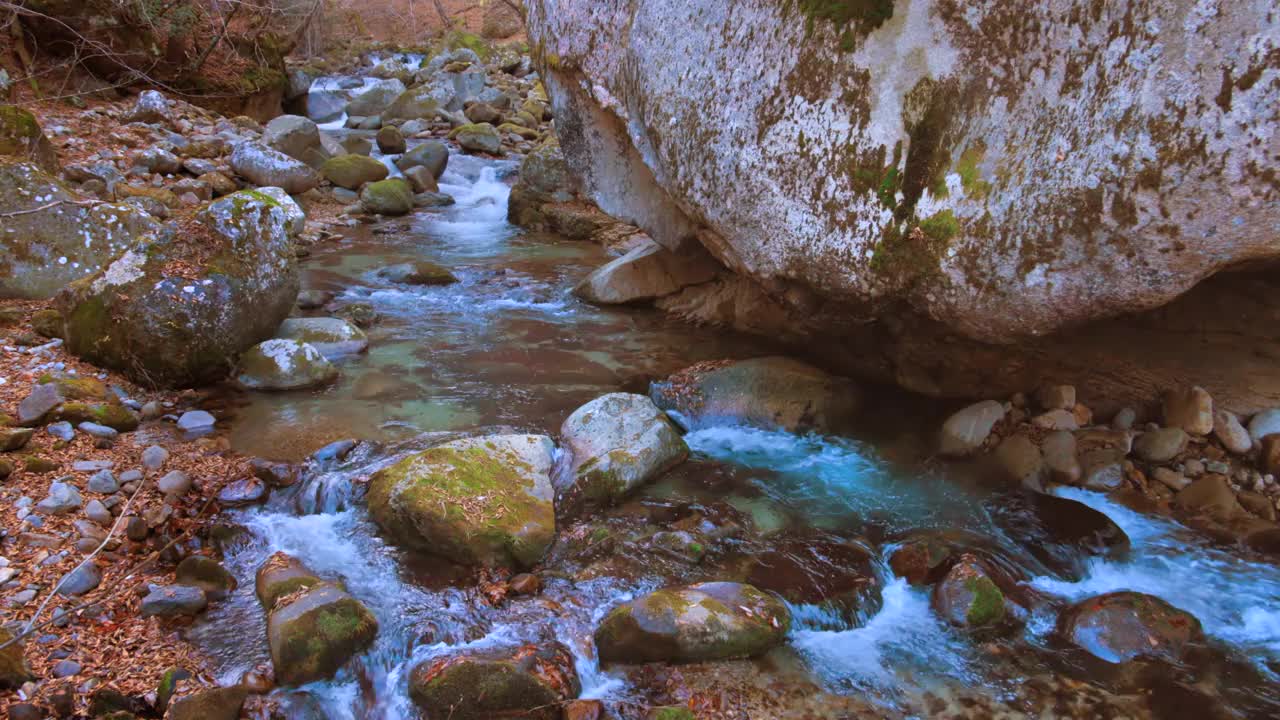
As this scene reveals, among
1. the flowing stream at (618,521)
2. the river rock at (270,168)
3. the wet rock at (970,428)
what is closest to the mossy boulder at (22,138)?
the river rock at (270,168)

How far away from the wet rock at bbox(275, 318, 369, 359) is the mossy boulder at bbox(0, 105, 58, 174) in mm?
3232

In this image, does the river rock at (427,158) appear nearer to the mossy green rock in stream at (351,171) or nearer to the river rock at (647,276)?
the mossy green rock in stream at (351,171)

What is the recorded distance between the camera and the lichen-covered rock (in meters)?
3.60

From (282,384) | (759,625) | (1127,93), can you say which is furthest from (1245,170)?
(282,384)

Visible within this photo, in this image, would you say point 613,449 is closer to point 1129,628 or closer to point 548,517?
point 548,517

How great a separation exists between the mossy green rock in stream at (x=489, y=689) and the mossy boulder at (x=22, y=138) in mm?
7480

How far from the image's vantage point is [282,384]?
6.39m

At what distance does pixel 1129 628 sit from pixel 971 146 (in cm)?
280

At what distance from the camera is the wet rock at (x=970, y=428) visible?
5.70m

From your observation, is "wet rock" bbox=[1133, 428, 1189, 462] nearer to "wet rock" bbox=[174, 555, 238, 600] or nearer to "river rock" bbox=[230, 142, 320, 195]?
"wet rock" bbox=[174, 555, 238, 600]

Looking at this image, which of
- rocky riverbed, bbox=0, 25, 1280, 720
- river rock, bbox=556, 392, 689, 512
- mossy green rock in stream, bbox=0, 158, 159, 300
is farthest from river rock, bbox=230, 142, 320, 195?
river rock, bbox=556, 392, 689, 512

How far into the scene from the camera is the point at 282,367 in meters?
6.43

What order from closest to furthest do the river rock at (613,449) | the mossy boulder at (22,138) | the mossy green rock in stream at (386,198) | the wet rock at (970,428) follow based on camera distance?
the river rock at (613,449) < the wet rock at (970,428) < the mossy boulder at (22,138) < the mossy green rock in stream at (386,198)

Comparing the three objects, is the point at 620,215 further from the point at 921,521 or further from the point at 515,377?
the point at 921,521
